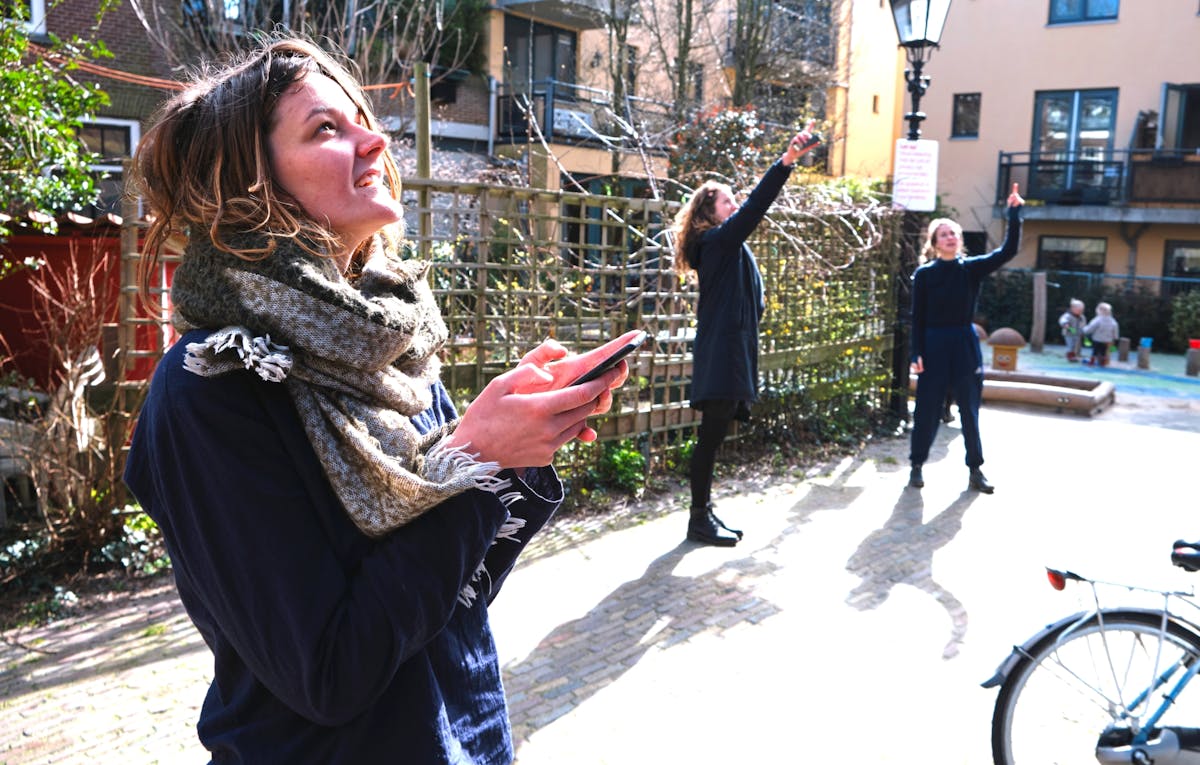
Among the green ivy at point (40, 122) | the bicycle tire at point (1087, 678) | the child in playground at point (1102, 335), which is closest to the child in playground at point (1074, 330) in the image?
the child in playground at point (1102, 335)

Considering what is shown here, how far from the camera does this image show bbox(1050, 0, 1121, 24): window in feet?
81.9

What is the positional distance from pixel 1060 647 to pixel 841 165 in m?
27.3

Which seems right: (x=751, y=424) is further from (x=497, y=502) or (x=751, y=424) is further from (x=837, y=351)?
(x=497, y=502)

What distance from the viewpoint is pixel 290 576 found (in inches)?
47.5

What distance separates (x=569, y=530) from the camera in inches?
247

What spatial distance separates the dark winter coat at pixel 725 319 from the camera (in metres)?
5.81

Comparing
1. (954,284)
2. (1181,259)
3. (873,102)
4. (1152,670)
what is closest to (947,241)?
(954,284)

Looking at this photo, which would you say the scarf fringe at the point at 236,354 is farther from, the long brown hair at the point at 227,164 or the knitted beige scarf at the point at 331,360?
the long brown hair at the point at 227,164

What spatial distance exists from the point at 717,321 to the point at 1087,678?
10.4 ft

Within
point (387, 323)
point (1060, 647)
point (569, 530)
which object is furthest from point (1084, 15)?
point (387, 323)

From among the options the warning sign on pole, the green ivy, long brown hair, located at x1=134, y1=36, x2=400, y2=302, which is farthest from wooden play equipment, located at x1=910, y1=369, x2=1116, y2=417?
long brown hair, located at x1=134, y1=36, x2=400, y2=302

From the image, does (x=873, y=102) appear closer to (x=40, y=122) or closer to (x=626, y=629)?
(x=626, y=629)

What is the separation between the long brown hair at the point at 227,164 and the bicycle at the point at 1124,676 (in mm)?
2610

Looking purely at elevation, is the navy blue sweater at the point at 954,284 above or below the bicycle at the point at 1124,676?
above
